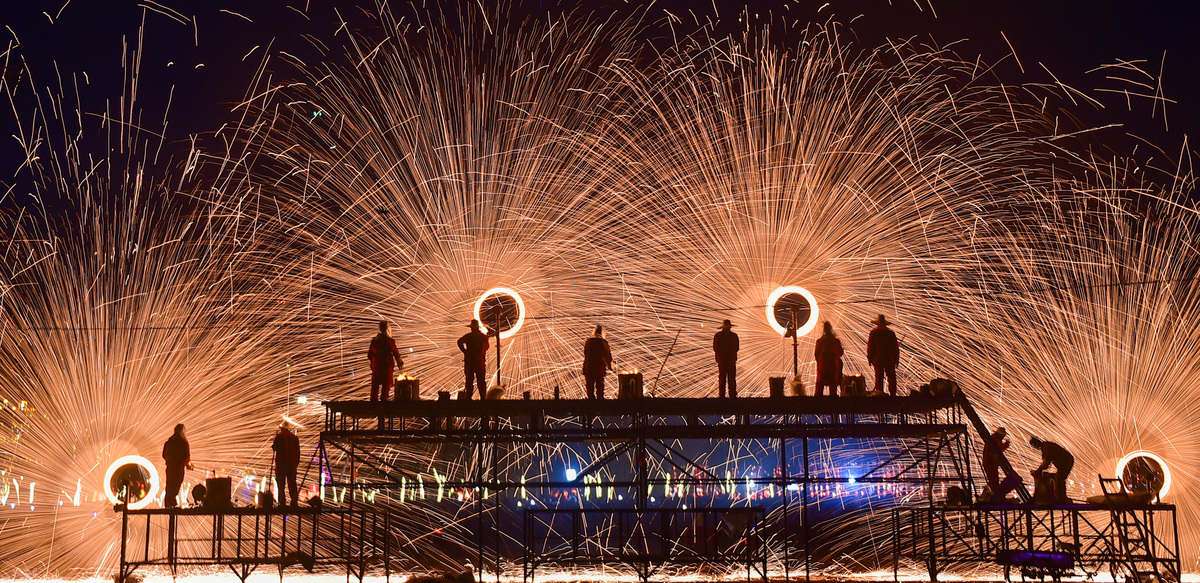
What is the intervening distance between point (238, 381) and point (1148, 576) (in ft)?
53.3

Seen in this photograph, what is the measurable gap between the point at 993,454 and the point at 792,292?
4.91 meters

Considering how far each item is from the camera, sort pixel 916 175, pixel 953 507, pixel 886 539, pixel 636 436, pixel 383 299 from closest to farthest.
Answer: pixel 953 507 → pixel 636 436 → pixel 916 175 → pixel 383 299 → pixel 886 539

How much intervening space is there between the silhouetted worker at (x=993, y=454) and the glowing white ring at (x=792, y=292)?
3932 millimetres

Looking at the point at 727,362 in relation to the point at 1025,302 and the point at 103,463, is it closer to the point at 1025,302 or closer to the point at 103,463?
the point at 1025,302

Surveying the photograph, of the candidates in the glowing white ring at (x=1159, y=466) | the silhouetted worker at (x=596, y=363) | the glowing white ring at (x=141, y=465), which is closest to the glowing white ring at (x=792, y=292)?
the silhouetted worker at (x=596, y=363)

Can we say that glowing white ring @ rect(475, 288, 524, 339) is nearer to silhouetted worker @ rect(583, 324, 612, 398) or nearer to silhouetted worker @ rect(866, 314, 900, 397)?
silhouetted worker @ rect(583, 324, 612, 398)

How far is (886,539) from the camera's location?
2269cm

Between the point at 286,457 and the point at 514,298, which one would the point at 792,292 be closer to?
the point at 514,298

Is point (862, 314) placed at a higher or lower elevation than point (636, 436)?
higher

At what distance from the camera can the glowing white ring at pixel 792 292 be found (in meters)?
18.7

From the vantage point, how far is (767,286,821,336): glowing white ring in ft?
61.3

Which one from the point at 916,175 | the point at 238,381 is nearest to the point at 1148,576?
the point at 916,175

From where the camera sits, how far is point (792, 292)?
19.1 m

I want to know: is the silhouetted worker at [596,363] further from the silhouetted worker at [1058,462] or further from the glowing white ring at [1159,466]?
the glowing white ring at [1159,466]
